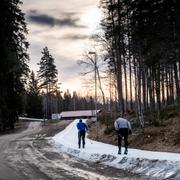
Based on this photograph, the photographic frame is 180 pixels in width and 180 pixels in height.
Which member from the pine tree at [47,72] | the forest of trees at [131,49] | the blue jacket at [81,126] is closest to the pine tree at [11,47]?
the forest of trees at [131,49]

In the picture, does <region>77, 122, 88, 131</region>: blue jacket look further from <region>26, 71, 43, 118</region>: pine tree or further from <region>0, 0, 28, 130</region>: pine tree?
<region>26, 71, 43, 118</region>: pine tree

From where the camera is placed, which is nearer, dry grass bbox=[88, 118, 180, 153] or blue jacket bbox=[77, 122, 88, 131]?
dry grass bbox=[88, 118, 180, 153]

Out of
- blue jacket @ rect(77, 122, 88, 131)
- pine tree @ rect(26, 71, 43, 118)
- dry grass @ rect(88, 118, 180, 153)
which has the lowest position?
dry grass @ rect(88, 118, 180, 153)

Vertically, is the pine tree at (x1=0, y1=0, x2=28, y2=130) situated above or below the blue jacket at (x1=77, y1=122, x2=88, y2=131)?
above

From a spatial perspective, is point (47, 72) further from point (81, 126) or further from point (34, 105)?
point (81, 126)

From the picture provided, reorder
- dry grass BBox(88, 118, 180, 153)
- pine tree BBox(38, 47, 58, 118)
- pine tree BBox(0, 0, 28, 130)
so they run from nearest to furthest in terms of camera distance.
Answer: dry grass BBox(88, 118, 180, 153), pine tree BBox(0, 0, 28, 130), pine tree BBox(38, 47, 58, 118)

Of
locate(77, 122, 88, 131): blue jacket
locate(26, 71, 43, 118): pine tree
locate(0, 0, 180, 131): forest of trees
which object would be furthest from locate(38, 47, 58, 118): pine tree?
locate(77, 122, 88, 131): blue jacket

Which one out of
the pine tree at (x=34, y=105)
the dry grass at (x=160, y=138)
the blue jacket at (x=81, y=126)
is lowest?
the dry grass at (x=160, y=138)

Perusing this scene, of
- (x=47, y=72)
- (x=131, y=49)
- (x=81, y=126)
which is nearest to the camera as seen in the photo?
(x=81, y=126)

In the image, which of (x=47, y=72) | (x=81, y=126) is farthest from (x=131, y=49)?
(x=47, y=72)

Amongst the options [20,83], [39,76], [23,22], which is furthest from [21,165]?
[39,76]

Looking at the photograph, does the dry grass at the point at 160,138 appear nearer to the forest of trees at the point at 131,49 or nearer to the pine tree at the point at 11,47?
the forest of trees at the point at 131,49

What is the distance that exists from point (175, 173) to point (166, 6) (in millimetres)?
15581

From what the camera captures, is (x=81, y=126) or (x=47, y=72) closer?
(x=81, y=126)
